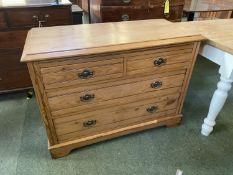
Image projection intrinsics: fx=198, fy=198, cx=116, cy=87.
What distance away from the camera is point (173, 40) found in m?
1.22

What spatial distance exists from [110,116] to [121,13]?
0.94 m

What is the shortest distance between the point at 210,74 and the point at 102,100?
177cm

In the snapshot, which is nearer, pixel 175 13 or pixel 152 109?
pixel 152 109

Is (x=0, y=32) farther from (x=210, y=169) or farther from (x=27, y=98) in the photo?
(x=210, y=169)

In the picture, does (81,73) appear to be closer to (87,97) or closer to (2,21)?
(87,97)

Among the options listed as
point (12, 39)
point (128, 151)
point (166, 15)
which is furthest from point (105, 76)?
point (166, 15)

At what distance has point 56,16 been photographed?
172 centimetres

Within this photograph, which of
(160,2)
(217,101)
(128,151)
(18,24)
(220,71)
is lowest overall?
(128,151)

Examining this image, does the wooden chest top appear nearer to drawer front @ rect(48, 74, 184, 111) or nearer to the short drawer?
the short drawer

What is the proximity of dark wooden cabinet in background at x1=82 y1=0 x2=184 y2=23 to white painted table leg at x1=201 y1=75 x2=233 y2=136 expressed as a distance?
0.92m

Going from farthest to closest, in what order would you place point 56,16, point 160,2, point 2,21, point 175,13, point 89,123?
point 175,13 < point 160,2 < point 56,16 < point 2,21 < point 89,123

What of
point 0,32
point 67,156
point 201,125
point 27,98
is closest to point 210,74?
point 201,125

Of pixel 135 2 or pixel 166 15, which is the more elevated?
pixel 135 2

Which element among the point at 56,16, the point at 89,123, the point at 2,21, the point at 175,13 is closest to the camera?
the point at 89,123
